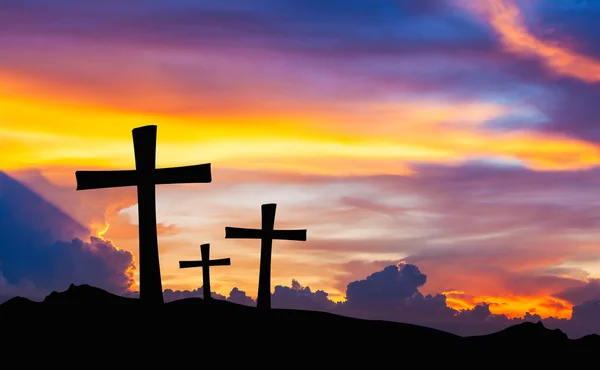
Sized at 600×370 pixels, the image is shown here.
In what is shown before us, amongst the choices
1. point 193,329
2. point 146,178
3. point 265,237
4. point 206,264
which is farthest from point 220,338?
point 206,264

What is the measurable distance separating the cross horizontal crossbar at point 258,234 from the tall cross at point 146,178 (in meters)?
12.5

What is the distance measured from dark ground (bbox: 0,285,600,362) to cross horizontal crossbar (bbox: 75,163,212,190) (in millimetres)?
3941

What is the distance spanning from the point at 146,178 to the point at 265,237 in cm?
1277

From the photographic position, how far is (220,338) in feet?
86.8

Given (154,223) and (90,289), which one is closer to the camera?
(154,223)

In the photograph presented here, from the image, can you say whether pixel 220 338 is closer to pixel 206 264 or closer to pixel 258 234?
pixel 258 234

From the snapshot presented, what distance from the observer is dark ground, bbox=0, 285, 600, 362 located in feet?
82.0

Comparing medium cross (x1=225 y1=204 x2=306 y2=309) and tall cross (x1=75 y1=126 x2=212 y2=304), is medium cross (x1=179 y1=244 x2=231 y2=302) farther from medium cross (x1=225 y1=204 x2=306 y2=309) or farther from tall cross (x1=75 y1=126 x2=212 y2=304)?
tall cross (x1=75 y1=126 x2=212 y2=304)

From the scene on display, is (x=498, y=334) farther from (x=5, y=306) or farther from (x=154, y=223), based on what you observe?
(x=5, y=306)

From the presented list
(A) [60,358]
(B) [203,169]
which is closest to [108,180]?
(B) [203,169]

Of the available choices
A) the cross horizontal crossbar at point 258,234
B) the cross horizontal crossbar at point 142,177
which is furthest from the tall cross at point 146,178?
the cross horizontal crossbar at point 258,234

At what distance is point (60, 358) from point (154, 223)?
5863 millimetres

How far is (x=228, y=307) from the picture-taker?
101ft

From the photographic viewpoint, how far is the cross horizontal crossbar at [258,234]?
40938 millimetres
